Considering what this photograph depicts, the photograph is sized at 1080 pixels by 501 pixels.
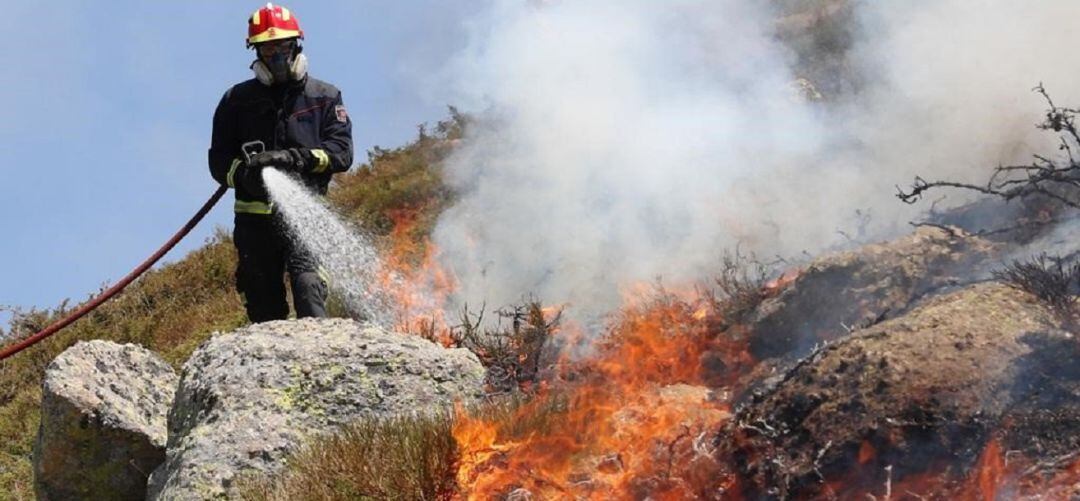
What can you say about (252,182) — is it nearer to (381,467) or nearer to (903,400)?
(381,467)

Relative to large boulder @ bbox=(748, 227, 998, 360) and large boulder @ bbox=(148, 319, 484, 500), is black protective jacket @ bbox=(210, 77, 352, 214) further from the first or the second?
large boulder @ bbox=(748, 227, 998, 360)

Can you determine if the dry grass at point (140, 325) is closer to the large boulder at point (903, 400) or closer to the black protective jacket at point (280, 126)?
the black protective jacket at point (280, 126)

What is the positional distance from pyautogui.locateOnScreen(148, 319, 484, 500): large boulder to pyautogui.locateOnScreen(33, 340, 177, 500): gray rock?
0.42 metres

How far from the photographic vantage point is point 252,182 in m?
5.76

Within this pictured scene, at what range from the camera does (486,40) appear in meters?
12.4

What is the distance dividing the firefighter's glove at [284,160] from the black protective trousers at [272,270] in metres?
0.25

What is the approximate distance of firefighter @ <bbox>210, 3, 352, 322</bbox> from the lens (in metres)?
5.85

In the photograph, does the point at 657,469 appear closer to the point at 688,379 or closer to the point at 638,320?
the point at 688,379

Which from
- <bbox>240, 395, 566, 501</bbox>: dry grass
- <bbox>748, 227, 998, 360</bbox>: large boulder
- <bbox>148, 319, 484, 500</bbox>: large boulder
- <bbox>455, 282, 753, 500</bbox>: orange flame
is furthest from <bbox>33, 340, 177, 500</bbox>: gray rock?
<bbox>748, 227, 998, 360</bbox>: large boulder

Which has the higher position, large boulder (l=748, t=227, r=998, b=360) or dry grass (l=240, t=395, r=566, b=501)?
large boulder (l=748, t=227, r=998, b=360)

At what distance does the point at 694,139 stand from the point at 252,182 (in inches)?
182

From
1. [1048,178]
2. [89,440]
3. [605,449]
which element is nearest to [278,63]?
[89,440]

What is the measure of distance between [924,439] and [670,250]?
16.3 feet

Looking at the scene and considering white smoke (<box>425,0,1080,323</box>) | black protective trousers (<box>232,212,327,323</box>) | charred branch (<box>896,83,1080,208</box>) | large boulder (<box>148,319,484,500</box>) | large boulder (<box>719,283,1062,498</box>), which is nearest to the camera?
large boulder (<box>719,283,1062,498</box>)
